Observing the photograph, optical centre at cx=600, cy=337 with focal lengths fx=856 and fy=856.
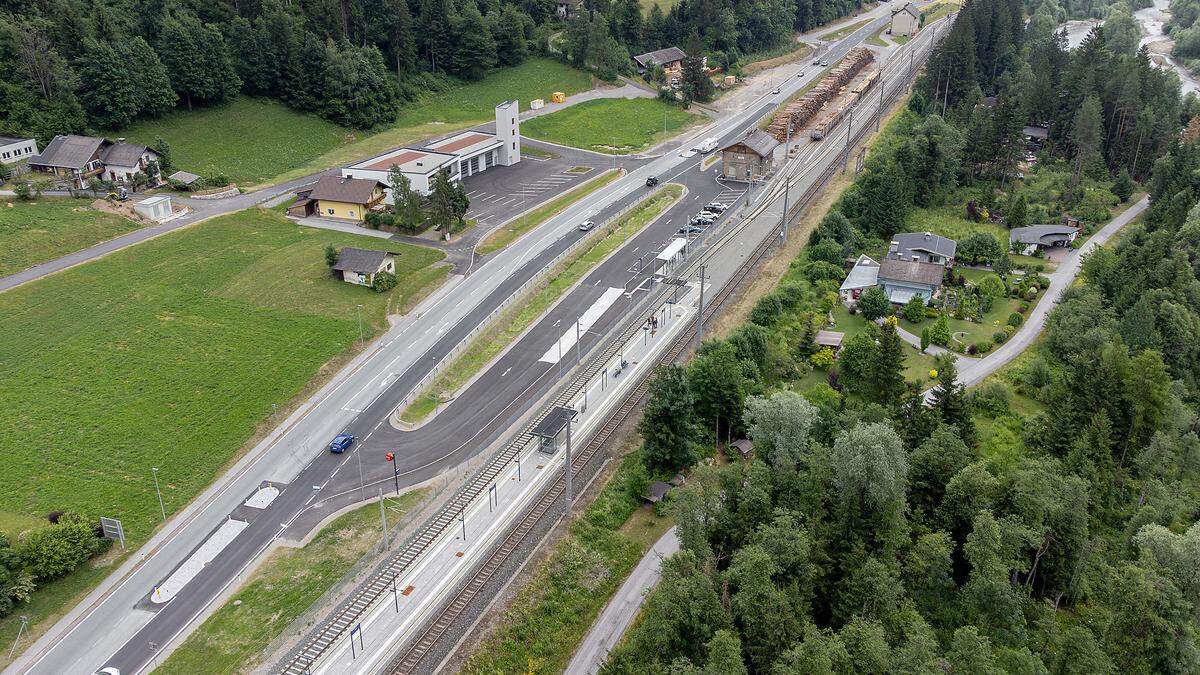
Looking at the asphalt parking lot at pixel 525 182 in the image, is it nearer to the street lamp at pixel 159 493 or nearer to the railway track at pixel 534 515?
the railway track at pixel 534 515

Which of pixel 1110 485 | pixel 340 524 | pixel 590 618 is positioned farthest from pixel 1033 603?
pixel 340 524

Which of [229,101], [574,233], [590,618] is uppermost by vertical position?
[229,101]

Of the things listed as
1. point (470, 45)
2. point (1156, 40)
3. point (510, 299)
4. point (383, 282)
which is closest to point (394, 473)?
point (510, 299)

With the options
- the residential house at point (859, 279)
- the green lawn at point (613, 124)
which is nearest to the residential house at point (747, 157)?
the green lawn at point (613, 124)

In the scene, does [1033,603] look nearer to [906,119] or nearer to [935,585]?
[935,585]

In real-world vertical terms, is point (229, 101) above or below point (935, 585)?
above

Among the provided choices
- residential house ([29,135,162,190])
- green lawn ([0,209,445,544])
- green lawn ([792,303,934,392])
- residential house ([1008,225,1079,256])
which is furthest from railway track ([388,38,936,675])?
residential house ([29,135,162,190])
